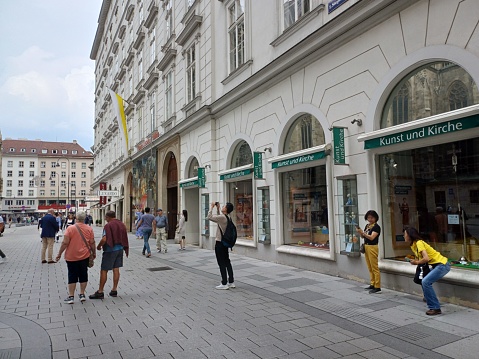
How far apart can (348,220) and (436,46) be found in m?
3.93

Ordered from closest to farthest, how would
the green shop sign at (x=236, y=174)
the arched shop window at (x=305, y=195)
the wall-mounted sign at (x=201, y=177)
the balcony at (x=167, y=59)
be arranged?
1. the arched shop window at (x=305, y=195)
2. the green shop sign at (x=236, y=174)
3. the wall-mounted sign at (x=201, y=177)
4. the balcony at (x=167, y=59)

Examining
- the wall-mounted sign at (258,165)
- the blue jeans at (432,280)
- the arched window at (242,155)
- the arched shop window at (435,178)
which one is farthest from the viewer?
the arched window at (242,155)

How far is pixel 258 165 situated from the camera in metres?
12.1

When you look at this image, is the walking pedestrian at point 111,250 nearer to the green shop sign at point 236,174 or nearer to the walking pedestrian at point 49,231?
the green shop sign at point 236,174

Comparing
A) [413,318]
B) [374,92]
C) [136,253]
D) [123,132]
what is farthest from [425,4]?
[123,132]

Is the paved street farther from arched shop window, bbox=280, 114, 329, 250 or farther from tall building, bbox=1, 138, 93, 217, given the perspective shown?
tall building, bbox=1, 138, 93, 217

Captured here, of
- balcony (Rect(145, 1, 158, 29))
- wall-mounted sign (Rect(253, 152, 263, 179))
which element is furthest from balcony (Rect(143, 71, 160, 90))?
wall-mounted sign (Rect(253, 152, 263, 179))

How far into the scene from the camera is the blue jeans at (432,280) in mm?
5699

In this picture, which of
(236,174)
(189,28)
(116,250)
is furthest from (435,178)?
(189,28)

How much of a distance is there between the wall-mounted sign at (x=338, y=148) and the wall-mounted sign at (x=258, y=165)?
3784 mm

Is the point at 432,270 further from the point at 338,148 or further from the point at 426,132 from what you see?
the point at 338,148

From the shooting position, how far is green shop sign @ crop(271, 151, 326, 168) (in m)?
9.36

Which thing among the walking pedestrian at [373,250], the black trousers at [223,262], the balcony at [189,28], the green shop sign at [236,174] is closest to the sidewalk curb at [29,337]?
the black trousers at [223,262]

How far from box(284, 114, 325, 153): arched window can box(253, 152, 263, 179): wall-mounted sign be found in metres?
1.03
